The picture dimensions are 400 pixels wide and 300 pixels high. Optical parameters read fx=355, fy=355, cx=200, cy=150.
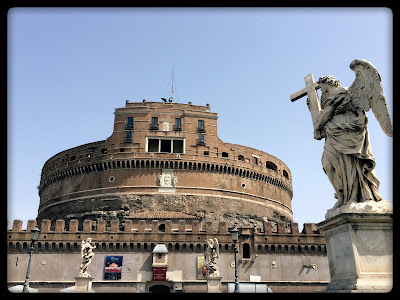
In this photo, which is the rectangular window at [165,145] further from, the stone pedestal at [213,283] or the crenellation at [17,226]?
the stone pedestal at [213,283]

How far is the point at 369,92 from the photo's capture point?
18.0ft

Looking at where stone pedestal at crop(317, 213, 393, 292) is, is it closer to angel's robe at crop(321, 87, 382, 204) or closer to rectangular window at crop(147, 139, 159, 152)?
angel's robe at crop(321, 87, 382, 204)

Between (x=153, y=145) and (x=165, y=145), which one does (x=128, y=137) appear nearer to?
(x=153, y=145)

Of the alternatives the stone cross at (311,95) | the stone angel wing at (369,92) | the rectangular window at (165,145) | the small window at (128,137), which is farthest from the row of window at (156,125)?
the stone angel wing at (369,92)

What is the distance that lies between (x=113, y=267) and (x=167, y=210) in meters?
11.5

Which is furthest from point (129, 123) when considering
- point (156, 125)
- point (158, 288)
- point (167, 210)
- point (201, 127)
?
point (158, 288)

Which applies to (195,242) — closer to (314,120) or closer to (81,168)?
(81,168)

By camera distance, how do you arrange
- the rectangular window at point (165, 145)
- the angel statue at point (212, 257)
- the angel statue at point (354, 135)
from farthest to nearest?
the rectangular window at point (165, 145) < the angel statue at point (212, 257) < the angel statue at point (354, 135)

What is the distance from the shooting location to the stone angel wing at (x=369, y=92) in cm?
525

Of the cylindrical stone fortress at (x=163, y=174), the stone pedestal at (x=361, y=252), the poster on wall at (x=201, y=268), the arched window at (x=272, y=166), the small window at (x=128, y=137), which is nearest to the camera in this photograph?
the stone pedestal at (x=361, y=252)

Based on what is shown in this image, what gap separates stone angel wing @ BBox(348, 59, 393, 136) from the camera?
5250 mm

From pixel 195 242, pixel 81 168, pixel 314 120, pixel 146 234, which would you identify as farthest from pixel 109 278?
pixel 314 120

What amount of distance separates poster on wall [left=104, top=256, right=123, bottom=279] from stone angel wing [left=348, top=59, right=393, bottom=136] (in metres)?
29.6

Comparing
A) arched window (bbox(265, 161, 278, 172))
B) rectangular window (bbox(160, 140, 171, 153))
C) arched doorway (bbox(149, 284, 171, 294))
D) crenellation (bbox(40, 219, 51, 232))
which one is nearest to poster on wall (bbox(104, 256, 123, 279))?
arched doorway (bbox(149, 284, 171, 294))
